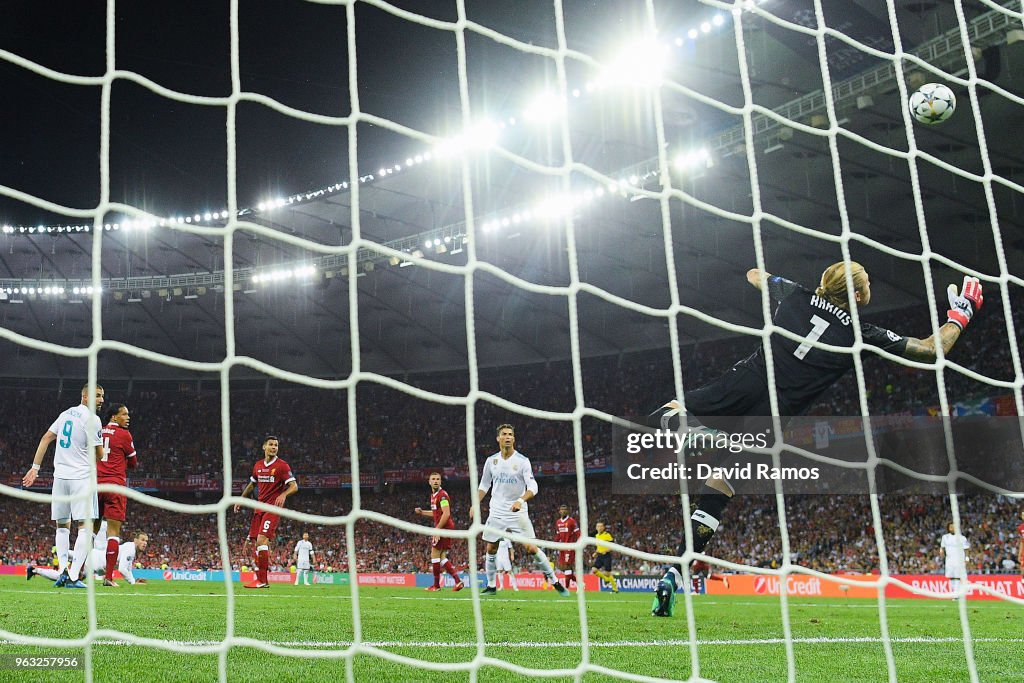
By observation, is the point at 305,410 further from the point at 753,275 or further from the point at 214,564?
the point at 753,275

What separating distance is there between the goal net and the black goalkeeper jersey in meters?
0.73

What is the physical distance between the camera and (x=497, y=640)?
4758mm

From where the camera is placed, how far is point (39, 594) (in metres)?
8.00

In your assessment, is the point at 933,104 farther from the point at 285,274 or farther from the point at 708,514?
the point at 285,274

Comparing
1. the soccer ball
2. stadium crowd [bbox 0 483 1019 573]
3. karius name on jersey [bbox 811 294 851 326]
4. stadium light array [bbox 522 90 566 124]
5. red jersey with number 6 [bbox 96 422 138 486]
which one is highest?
stadium light array [bbox 522 90 566 124]

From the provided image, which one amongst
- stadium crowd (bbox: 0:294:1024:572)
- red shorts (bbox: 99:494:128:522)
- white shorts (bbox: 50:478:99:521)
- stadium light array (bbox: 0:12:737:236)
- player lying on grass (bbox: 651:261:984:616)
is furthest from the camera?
stadium crowd (bbox: 0:294:1024:572)

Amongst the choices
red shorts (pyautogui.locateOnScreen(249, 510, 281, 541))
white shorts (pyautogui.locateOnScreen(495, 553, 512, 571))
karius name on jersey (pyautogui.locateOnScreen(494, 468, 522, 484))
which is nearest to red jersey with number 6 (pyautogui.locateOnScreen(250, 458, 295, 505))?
red shorts (pyautogui.locateOnScreen(249, 510, 281, 541))

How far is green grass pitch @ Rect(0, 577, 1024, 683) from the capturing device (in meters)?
3.59

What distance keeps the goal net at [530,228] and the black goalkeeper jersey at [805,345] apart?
726mm

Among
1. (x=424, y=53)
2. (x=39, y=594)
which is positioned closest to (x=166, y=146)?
(x=424, y=53)

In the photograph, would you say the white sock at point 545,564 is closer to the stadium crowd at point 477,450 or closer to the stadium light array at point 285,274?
the stadium crowd at point 477,450

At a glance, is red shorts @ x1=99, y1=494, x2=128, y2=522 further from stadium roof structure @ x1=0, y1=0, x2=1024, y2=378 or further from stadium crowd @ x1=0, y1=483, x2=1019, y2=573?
stadium crowd @ x1=0, y1=483, x2=1019, y2=573

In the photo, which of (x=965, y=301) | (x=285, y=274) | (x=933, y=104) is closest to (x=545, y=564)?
(x=965, y=301)

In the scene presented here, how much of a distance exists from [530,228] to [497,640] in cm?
1612
